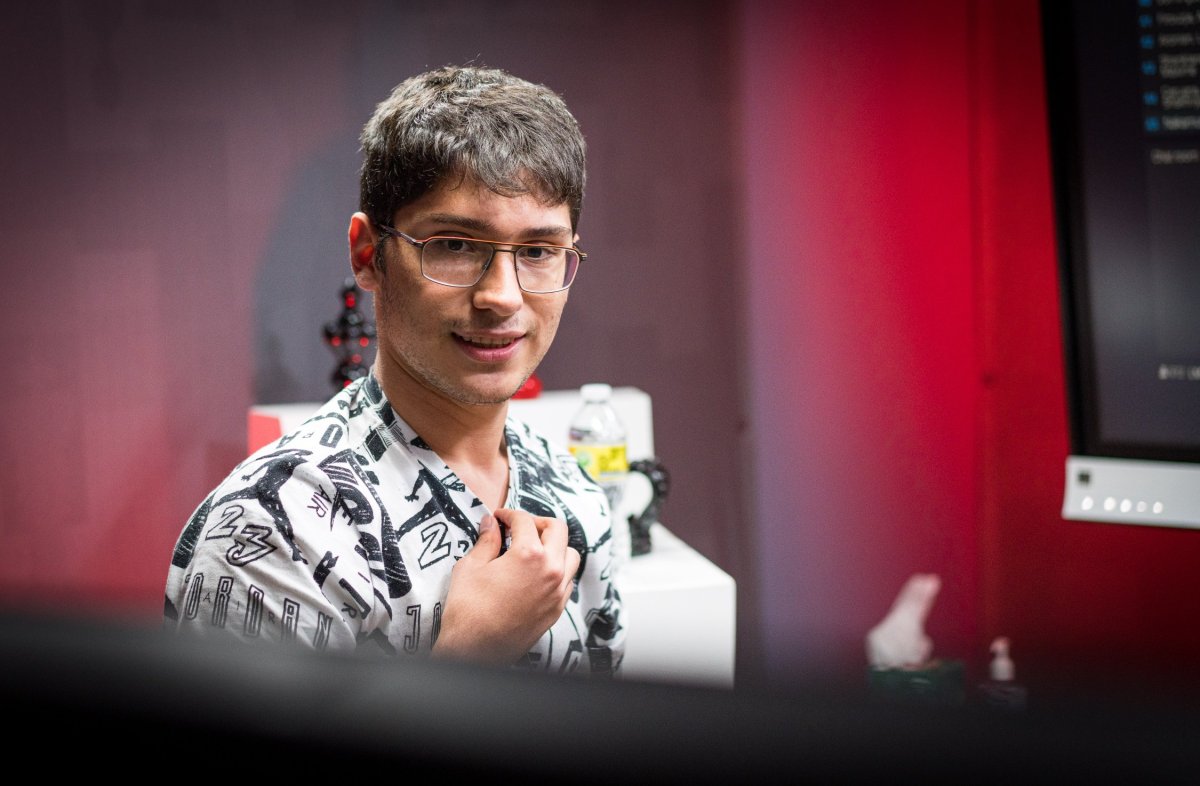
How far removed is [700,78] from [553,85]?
419mm

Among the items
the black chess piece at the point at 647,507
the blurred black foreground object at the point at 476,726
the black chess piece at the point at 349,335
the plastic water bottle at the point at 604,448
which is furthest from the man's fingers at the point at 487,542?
the black chess piece at the point at 349,335

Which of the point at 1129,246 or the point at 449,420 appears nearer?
the point at 449,420

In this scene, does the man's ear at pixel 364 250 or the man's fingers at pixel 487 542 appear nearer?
the man's fingers at pixel 487 542

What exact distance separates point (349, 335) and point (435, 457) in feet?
4.72

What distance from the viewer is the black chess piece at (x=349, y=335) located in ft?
8.21

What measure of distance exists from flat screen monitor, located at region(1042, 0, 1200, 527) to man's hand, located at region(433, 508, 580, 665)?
113cm

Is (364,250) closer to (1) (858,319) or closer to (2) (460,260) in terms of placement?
(2) (460,260)

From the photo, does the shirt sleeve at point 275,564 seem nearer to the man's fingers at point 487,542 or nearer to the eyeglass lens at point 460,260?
the man's fingers at point 487,542

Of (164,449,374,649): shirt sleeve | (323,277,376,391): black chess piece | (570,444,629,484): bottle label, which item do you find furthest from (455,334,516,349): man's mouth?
(323,277,376,391): black chess piece

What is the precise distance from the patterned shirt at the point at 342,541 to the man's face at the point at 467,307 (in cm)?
7

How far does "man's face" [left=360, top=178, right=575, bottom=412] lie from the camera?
1.10 meters

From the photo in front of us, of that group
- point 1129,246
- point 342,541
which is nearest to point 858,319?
point 1129,246

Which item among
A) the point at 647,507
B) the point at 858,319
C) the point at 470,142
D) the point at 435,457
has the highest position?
the point at 470,142

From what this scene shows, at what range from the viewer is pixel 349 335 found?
2.51m
